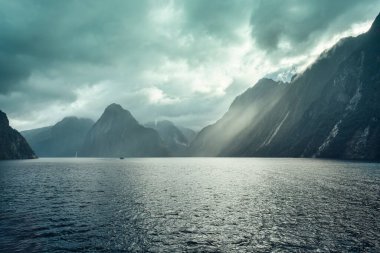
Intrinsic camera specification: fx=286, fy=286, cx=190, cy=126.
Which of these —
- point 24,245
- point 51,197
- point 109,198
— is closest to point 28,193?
point 51,197

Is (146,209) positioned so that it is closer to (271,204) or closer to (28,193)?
(271,204)

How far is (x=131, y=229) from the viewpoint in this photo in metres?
36.6

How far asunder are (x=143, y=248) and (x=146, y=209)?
775 inches

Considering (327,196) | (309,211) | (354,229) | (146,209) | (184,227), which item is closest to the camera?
(354,229)

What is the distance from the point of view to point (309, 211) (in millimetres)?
46031

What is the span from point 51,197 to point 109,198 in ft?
41.8

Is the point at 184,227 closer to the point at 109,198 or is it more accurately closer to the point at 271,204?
the point at 271,204

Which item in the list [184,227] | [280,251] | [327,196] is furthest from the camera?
[327,196]

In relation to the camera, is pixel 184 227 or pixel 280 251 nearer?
pixel 280 251

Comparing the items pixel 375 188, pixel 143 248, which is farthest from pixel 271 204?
pixel 375 188

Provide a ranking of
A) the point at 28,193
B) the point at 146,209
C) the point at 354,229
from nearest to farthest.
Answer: the point at 354,229 < the point at 146,209 < the point at 28,193

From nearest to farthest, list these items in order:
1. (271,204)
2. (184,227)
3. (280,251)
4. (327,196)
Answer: (280,251), (184,227), (271,204), (327,196)

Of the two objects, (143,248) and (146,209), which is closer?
(143,248)

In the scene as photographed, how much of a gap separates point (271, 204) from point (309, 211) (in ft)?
25.7
